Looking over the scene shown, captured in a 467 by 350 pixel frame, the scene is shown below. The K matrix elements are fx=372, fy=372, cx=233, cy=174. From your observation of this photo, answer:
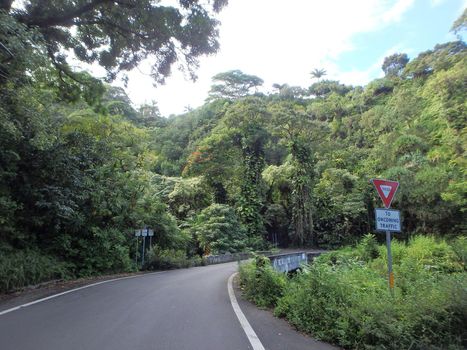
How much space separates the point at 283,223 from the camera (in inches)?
1742

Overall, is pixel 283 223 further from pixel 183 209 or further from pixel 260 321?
pixel 260 321

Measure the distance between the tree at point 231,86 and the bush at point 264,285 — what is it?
55414 mm

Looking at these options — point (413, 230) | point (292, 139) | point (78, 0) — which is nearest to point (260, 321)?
point (78, 0)

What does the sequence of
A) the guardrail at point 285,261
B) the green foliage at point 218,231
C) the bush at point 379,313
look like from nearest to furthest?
the bush at point 379,313, the guardrail at point 285,261, the green foliage at point 218,231

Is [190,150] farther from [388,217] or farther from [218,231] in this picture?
[388,217]

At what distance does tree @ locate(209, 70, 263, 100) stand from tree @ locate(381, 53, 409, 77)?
25.1m

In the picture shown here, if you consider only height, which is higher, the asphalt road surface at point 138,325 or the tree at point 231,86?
the tree at point 231,86

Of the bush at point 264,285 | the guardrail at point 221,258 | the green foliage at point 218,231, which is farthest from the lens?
the green foliage at point 218,231

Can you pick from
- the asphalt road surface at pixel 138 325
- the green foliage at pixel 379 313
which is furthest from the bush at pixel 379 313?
the asphalt road surface at pixel 138 325

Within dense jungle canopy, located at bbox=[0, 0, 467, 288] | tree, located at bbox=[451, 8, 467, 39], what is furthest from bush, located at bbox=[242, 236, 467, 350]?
tree, located at bbox=[451, 8, 467, 39]

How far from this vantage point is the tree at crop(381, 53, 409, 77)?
2571 inches

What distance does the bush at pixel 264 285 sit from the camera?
29.5 feet

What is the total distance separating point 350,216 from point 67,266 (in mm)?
32035

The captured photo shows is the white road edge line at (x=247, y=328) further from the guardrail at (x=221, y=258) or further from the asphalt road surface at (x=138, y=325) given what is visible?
the guardrail at (x=221, y=258)
